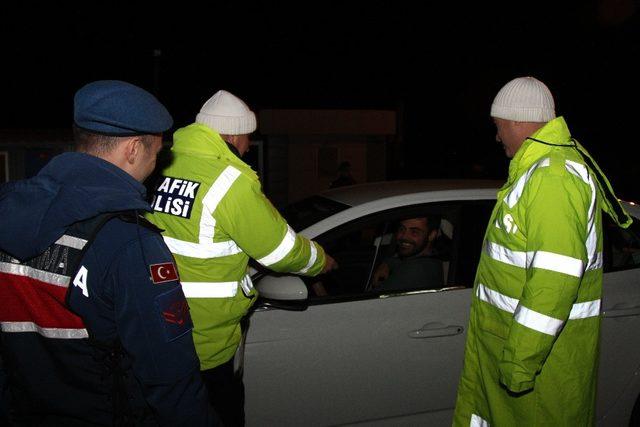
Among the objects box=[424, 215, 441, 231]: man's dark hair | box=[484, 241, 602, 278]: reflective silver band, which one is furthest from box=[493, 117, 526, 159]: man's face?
box=[424, 215, 441, 231]: man's dark hair

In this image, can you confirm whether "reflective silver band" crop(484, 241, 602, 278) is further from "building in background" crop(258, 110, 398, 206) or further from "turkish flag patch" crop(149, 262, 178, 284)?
"building in background" crop(258, 110, 398, 206)

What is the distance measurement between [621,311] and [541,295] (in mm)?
1268

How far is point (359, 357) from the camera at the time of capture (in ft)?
9.01

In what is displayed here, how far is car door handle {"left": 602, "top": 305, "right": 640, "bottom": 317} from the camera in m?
2.93

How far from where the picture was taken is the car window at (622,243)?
3.13 meters

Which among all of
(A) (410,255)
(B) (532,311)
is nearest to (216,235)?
(B) (532,311)

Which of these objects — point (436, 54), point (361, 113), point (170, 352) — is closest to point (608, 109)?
point (436, 54)

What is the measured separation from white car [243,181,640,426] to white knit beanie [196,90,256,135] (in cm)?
60

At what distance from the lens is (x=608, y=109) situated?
23797mm

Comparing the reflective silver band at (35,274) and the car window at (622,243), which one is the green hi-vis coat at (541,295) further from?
the reflective silver band at (35,274)

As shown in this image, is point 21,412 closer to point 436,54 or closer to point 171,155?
point 171,155

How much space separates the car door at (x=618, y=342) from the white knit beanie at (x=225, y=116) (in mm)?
1946

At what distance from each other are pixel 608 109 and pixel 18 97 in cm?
2506

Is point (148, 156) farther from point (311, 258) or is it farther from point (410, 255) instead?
point (410, 255)
